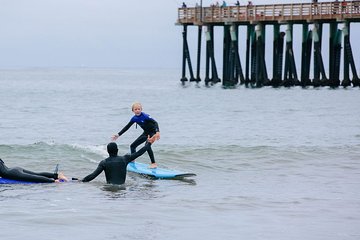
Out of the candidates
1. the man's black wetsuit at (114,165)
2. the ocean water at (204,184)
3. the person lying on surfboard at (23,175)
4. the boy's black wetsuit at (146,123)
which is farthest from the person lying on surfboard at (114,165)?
the boy's black wetsuit at (146,123)

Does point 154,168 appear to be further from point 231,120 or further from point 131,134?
point 231,120

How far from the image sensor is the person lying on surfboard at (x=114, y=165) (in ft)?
43.2

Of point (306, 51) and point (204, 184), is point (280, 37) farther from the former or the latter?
point (204, 184)

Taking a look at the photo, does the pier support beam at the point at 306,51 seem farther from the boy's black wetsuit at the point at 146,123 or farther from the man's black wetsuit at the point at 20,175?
the man's black wetsuit at the point at 20,175

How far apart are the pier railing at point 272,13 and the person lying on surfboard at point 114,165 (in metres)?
32.8

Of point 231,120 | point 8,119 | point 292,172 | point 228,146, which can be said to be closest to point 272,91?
point 231,120

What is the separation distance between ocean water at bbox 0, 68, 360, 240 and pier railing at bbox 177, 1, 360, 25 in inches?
Result: 402

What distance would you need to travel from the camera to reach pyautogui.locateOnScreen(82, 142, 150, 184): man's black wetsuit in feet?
43.3

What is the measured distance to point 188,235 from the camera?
33.0 feet

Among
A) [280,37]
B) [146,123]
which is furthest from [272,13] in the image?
[146,123]

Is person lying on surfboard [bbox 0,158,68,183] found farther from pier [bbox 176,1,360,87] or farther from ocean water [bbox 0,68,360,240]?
pier [bbox 176,1,360,87]

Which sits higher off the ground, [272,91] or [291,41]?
[291,41]

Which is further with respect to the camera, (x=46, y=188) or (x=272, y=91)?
(x=272, y=91)

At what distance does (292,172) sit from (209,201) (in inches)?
184
